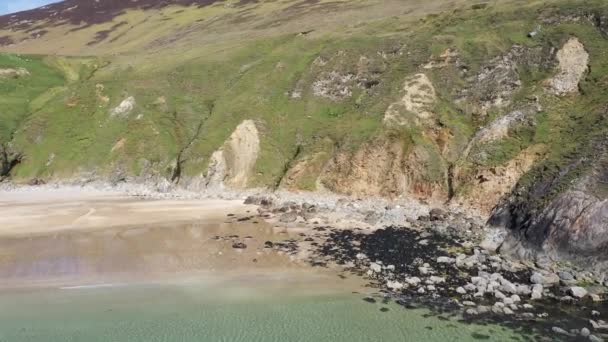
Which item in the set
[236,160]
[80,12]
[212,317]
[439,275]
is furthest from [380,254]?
[80,12]

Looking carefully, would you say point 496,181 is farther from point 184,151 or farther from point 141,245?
point 184,151

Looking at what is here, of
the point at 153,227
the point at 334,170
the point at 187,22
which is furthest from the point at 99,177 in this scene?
the point at 187,22

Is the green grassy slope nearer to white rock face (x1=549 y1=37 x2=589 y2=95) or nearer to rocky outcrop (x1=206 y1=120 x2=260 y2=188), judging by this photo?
white rock face (x1=549 y1=37 x2=589 y2=95)

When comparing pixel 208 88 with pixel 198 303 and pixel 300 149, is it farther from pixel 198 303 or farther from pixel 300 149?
pixel 198 303

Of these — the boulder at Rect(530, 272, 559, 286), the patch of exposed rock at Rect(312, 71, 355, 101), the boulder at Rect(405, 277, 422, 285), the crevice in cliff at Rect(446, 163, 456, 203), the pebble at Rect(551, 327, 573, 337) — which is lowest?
the crevice in cliff at Rect(446, 163, 456, 203)

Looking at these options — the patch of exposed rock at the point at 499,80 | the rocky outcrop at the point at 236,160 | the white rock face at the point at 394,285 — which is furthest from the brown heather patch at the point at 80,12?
the white rock face at the point at 394,285

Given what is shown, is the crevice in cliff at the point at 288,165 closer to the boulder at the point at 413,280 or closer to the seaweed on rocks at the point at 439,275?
the seaweed on rocks at the point at 439,275

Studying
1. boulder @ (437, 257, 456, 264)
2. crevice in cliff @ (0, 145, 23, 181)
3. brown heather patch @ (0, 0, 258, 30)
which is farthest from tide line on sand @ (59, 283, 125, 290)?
brown heather patch @ (0, 0, 258, 30)
